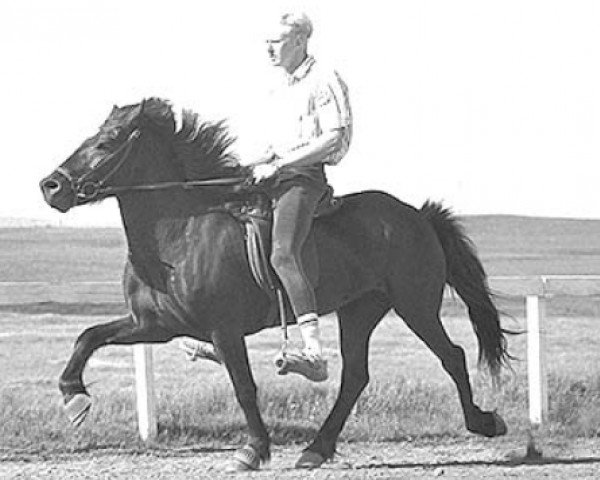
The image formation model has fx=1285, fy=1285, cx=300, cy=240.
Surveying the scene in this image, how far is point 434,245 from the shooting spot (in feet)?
24.0

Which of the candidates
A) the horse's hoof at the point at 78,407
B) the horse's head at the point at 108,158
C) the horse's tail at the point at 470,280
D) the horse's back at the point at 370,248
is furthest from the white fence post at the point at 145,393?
the horse's tail at the point at 470,280

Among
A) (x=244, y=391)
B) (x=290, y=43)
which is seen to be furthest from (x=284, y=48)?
(x=244, y=391)

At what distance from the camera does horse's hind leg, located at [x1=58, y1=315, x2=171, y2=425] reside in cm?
653

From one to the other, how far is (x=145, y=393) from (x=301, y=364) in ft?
6.27

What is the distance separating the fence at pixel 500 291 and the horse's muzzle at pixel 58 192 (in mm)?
1758

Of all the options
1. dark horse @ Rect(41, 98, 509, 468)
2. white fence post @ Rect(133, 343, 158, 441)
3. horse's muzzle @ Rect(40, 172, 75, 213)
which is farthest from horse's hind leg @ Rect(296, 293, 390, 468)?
horse's muzzle @ Rect(40, 172, 75, 213)

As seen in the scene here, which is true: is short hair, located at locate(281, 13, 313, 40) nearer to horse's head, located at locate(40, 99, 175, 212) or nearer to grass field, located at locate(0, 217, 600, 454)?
horse's head, located at locate(40, 99, 175, 212)

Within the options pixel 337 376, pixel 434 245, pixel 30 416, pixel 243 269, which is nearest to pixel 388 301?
pixel 434 245

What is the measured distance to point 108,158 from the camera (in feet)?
21.4

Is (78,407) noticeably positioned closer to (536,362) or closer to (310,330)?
(310,330)

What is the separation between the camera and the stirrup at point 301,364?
629cm

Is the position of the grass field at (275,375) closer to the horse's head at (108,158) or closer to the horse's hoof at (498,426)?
the horse's hoof at (498,426)

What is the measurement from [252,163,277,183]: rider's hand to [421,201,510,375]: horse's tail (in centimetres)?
137

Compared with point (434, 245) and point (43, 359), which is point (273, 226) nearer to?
point (434, 245)
